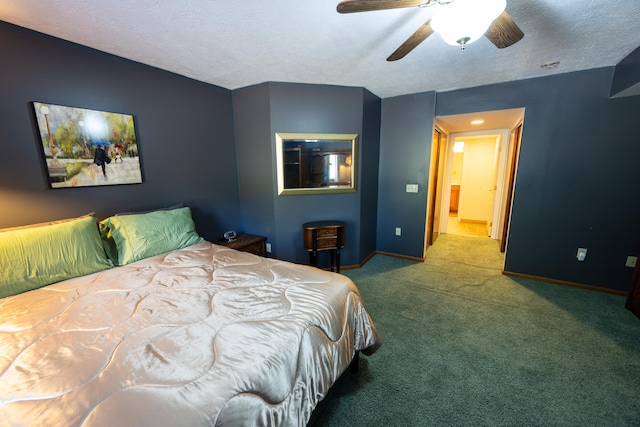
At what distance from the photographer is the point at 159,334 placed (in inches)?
43.8

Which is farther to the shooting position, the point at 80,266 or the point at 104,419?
the point at 80,266

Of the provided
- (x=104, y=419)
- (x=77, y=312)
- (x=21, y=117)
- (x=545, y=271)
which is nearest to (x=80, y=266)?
(x=77, y=312)

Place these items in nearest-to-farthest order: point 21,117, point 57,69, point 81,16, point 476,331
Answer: point 81,16, point 21,117, point 57,69, point 476,331

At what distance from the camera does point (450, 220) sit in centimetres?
659

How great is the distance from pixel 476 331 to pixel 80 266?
313cm

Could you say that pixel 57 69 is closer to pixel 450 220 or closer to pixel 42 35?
pixel 42 35

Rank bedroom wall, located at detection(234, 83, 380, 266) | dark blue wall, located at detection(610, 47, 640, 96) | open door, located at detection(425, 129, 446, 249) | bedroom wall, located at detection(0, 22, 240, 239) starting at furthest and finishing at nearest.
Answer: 1. open door, located at detection(425, 129, 446, 249)
2. bedroom wall, located at detection(234, 83, 380, 266)
3. dark blue wall, located at detection(610, 47, 640, 96)
4. bedroom wall, located at detection(0, 22, 240, 239)

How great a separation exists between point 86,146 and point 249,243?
1.71m

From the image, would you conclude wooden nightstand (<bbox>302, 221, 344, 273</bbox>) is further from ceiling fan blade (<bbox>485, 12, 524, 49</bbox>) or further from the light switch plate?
ceiling fan blade (<bbox>485, 12, 524, 49</bbox>)

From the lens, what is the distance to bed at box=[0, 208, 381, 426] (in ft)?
2.66

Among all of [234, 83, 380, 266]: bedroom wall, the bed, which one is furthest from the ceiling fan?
[234, 83, 380, 266]: bedroom wall

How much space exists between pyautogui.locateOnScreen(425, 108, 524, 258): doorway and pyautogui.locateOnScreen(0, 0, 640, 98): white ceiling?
1015 mm

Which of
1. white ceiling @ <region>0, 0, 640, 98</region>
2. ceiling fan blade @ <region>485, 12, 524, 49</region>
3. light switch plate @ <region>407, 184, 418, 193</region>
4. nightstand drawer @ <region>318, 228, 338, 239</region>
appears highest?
white ceiling @ <region>0, 0, 640, 98</region>

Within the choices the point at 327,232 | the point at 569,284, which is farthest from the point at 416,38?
the point at 569,284
